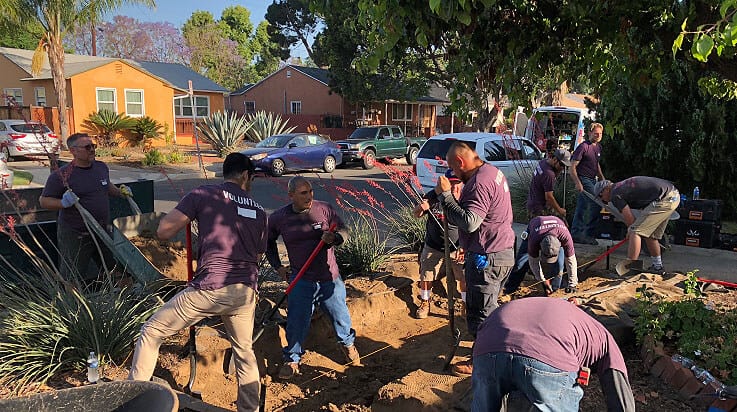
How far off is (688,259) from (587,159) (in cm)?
190

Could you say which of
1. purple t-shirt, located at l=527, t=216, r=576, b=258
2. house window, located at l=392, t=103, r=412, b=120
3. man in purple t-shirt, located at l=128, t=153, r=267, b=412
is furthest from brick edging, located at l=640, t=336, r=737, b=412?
house window, located at l=392, t=103, r=412, b=120

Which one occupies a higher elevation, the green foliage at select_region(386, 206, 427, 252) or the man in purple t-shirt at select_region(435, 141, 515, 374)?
the man in purple t-shirt at select_region(435, 141, 515, 374)

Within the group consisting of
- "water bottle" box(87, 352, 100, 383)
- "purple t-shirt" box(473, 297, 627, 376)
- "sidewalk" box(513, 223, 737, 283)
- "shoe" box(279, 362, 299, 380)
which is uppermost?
"purple t-shirt" box(473, 297, 627, 376)

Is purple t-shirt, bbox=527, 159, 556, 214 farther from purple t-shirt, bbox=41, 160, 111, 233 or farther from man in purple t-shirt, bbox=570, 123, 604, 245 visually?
purple t-shirt, bbox=41, 160, 111, 233

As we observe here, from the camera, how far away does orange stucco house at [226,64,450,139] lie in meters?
34.1

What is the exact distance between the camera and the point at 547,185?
725 centimetres

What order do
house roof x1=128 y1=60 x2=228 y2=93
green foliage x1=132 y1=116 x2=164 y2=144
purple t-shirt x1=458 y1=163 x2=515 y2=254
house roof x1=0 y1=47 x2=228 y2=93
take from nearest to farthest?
purple t-shirt x1=458 y1=163 x2=515 y2=254, green foliage x1=132 y1=116 x2=164 y2=144, house roof x1=0 y1=47 x2=228 y2=93, house roof x1=128 y1=60 x2=228 y2=93

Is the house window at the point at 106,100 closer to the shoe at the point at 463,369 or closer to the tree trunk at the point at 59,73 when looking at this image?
the tree trunk at the point at 59,73

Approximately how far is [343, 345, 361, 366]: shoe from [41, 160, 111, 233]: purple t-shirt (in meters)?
2.64

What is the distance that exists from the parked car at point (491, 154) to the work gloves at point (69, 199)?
662 centimetres

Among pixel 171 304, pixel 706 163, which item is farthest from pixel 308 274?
pixel 706 163

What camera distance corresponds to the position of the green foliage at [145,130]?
24656 mm

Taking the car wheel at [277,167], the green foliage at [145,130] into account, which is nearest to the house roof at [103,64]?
the green foliage at [145,130]

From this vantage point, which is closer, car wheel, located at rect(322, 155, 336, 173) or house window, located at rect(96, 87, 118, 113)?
car wheel, located at rect(322, 155, 336, 173)
